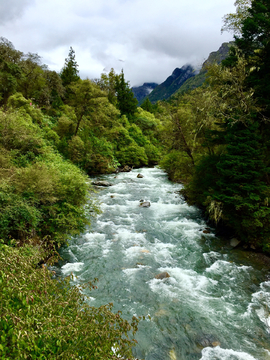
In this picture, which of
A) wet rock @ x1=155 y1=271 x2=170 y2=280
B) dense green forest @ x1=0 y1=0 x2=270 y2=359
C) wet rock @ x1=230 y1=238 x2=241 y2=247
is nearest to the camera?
dense green forest @ x1=0 y1=0 x2=270 y2=359

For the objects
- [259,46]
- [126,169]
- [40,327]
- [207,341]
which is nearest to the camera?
[40,327]

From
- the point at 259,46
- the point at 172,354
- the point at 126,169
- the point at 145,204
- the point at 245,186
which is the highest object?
the point at 259,46

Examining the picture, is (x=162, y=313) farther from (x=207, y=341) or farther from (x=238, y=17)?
(x=238, y=17)

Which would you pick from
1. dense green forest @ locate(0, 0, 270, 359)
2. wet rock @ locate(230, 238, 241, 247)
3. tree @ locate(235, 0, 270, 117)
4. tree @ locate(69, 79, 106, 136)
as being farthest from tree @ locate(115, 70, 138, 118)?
wet rock @ locate(230, 238, 241, 247)

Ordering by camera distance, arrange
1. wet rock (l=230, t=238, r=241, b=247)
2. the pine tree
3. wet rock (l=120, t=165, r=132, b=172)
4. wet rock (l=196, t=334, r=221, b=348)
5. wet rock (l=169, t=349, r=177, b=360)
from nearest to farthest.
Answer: wet rock (l=169, t=349, r=177, b=360) → wet rock (l=196, t=334, r=221, b=348) → the pine tree → wet rock (l=230, t=238, r=241, b=247) → wet rock (l=120, t=165, r=132, b=172)

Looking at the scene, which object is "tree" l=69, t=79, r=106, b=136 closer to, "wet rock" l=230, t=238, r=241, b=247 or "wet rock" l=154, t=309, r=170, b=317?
"wet rock" l=230, t=238, r=241, b=247

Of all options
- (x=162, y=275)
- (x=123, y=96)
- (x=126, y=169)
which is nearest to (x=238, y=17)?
(x=162, y=275)

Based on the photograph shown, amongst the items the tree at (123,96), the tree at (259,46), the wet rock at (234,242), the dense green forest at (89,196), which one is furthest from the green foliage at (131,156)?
the wet rock at (234,242)

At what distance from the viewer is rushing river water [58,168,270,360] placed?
566 centimetres

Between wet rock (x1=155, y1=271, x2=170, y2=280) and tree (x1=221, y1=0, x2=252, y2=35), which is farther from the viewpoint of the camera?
tree (x1=221, y1=0, x2=252, y2=35)

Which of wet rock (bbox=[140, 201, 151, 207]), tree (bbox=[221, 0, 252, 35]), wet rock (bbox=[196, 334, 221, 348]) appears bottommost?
wet rock (bbox=[196, 334, 221, 348])

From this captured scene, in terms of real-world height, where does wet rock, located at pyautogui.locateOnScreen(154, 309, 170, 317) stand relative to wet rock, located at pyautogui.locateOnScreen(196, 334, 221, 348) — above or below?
below

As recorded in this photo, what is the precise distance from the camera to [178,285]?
794 cm

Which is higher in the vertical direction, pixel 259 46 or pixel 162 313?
pixel 259 46
